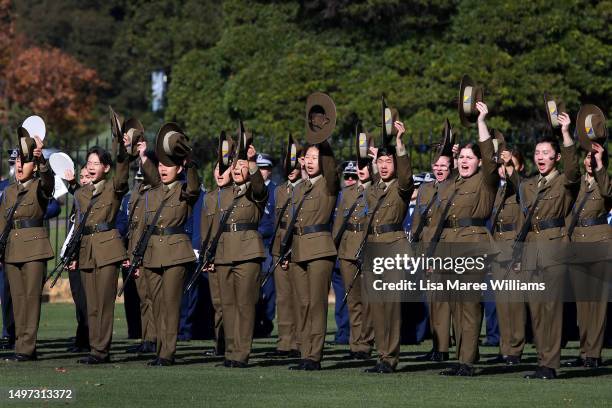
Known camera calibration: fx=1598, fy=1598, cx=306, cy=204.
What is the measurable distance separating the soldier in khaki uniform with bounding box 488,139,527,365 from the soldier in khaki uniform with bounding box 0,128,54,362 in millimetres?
4421

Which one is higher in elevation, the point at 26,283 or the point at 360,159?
the point at 360,159

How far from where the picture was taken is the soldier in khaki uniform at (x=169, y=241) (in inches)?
590

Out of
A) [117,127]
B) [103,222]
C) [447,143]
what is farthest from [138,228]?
[447,143]

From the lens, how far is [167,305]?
15.0 meters

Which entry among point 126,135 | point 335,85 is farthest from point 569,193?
point 335,85

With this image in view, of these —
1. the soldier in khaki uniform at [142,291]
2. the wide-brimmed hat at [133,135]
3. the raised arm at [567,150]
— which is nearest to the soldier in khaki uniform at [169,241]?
the wide-brimmed hat at [133,135]

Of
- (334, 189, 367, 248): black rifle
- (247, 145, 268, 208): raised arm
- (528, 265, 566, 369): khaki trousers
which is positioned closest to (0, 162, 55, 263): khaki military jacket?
(247, 145, 268, 208): raised arm

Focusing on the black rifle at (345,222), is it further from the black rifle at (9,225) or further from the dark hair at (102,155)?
the black rifle at (9,225)

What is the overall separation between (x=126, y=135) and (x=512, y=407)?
5.28 m

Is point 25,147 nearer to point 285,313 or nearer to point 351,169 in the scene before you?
point 285,313

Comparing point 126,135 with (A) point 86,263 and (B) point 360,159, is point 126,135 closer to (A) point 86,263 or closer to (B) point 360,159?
(A) point 86,263

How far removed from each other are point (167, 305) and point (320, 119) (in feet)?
7.47

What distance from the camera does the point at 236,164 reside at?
49.3 feet

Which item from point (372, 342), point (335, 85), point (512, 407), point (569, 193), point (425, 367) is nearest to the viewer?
point (512, 407)
